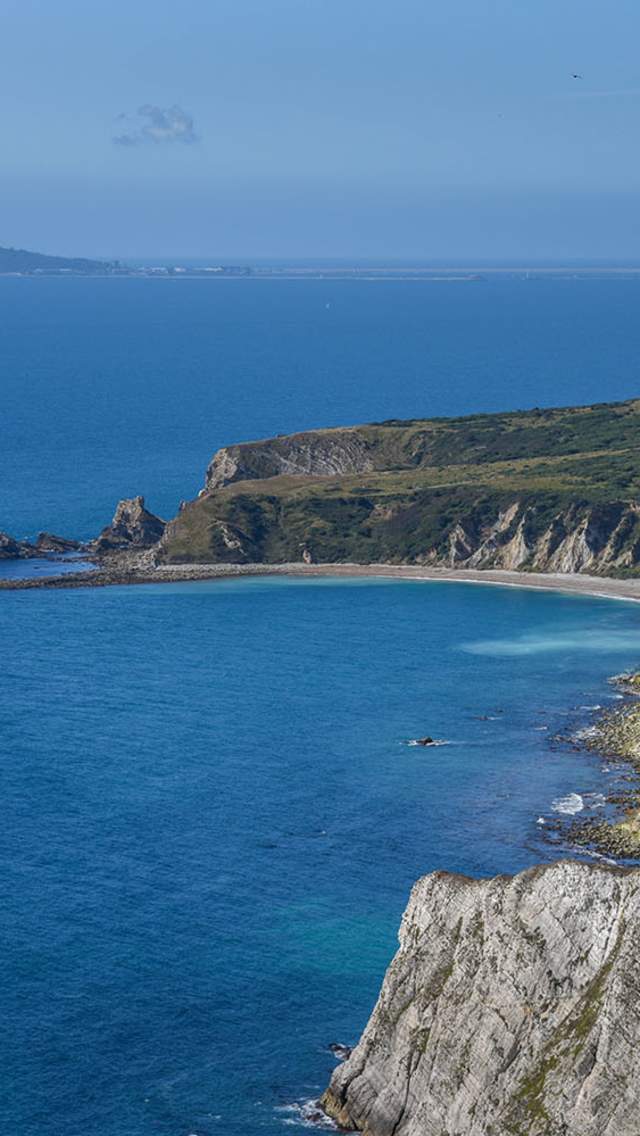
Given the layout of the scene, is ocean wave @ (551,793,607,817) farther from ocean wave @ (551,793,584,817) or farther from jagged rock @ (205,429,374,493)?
jagged rock @ (205,429,374,493)

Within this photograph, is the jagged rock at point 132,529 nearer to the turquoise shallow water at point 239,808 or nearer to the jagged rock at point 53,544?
the jagged rock at point 53,544

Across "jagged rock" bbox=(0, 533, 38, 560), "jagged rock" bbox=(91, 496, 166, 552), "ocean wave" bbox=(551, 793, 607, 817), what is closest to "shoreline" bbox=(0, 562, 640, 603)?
"jagged rock" bbox=(0, 533, 38, 560)

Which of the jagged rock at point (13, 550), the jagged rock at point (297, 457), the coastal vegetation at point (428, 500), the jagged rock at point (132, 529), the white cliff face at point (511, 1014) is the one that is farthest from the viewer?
the jagged rock at point (297, 457)

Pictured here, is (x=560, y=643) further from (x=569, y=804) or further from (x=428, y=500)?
(x=428, y=500)

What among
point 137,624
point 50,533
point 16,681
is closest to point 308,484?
point 50,533

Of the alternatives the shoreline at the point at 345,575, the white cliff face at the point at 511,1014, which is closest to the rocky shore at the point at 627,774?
the white cliff face at the point at 511,1014

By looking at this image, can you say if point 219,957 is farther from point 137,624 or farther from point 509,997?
point 137,624
